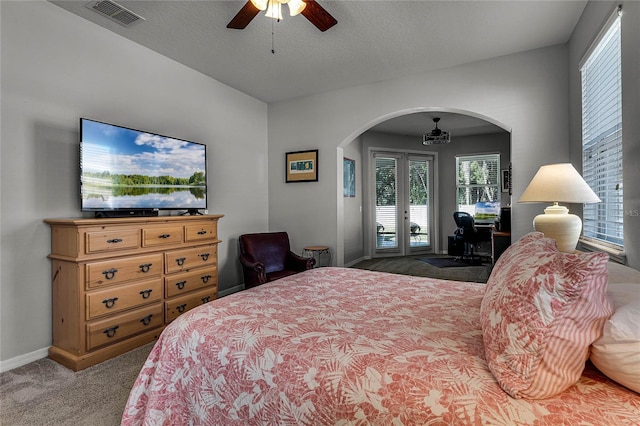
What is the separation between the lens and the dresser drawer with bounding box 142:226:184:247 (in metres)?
2.67

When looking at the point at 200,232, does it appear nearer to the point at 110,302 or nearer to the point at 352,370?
the point at 110,302

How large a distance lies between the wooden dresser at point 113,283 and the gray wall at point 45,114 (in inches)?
5.3

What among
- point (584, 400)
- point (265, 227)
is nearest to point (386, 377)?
point (584, 400)

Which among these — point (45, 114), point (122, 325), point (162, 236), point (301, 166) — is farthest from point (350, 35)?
point (122, 325)

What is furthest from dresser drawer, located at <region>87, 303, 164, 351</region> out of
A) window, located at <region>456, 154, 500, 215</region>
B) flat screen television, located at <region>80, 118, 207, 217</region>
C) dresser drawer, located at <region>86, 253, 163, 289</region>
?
window, located at <region>456, 154, 500, 215</region>

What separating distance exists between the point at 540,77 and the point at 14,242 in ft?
15.8

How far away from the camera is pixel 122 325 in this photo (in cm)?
250

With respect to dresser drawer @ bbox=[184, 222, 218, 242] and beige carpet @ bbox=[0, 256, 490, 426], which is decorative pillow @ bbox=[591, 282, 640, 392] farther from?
dresser drawer @ bbox=[184, 222, 218, 242]

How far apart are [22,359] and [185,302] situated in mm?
1162

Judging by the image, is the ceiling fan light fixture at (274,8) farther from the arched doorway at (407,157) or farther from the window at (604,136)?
the arched doorway at (407,157)

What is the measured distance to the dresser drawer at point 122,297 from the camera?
231cm

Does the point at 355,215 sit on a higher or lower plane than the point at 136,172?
lower

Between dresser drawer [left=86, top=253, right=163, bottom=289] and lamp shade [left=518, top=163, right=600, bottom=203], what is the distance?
299 centimetres

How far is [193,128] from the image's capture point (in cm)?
370
